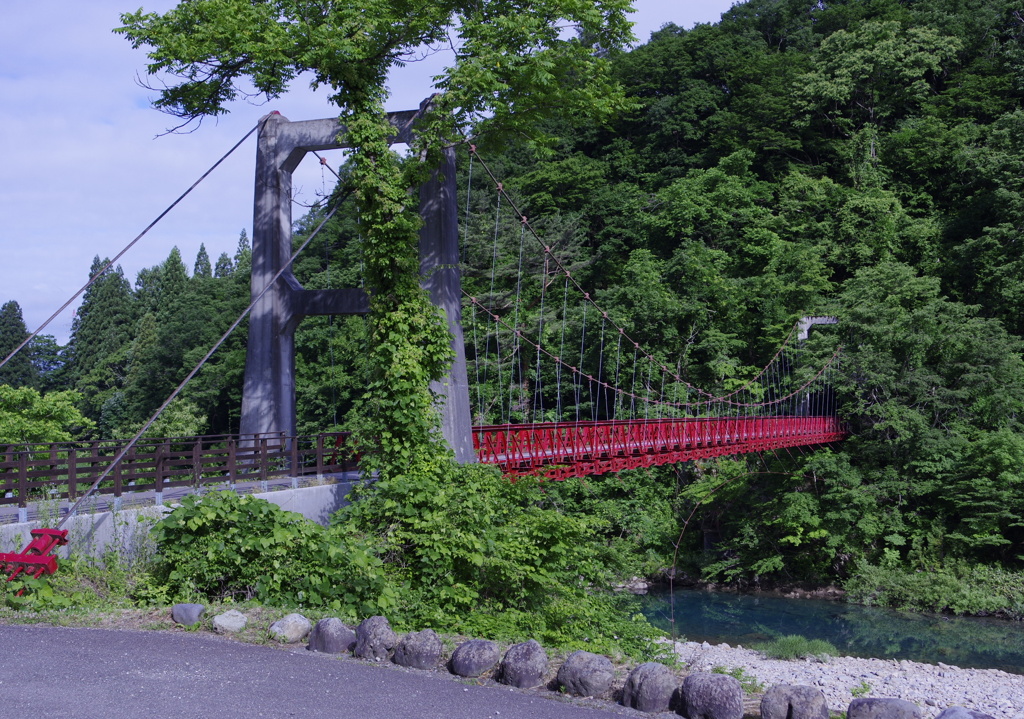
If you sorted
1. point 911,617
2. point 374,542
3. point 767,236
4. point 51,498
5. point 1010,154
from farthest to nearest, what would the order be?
1. point 767,236
2. point 1010,154
3. point 911,617
4. point 51,498
5. point 374,542

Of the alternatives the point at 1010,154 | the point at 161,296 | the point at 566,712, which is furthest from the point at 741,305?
the point at 161,296

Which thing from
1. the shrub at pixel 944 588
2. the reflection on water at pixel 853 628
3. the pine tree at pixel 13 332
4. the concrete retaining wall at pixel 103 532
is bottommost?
the reflection on water at pixel 853 628

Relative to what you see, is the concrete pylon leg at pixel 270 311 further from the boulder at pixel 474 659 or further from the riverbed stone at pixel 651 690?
the riverbed stone at pixel 651 690

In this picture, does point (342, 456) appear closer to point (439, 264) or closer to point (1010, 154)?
point (439, 264)

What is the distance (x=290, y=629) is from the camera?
5316mm

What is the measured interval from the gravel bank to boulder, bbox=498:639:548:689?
5.63m

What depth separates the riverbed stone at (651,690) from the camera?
14.4 ft

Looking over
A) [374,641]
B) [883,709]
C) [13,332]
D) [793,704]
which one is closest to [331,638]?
[374,641]

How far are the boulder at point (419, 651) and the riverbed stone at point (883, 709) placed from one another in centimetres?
206

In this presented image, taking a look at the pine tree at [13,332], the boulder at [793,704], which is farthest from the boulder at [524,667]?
the pine tree at [13,332]

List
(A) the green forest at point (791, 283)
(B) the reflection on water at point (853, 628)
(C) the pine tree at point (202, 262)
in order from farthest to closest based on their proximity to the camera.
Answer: (C) the pine tree at point (202, 262), (A) the green forest at point (791, 283), (B) the reflection on water at point (853, 628)

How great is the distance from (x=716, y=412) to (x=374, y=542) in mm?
18962

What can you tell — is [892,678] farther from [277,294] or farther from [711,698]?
[277,294]

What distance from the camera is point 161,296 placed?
47906 mm
